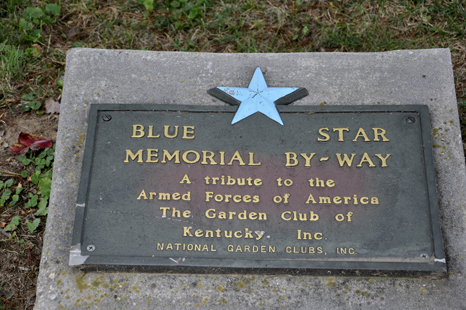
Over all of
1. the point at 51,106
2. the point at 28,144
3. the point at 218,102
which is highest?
the point at 51,106

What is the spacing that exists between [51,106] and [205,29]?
1.44 meters

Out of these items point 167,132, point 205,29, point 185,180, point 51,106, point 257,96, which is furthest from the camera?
point 205,29

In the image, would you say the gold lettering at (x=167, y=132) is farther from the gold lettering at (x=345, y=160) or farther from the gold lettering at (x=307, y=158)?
the gold lettering at (x=345, y=160)

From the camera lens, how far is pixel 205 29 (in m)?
3.42

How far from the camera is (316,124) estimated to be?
2.44 m

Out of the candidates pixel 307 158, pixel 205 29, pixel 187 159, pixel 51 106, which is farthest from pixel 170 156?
pixel 205 29

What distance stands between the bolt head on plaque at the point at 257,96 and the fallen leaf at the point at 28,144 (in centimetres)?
136

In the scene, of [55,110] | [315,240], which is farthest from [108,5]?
[315,240]

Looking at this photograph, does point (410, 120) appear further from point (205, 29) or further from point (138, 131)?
point (205, 29)

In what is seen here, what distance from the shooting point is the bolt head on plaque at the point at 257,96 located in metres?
2.49

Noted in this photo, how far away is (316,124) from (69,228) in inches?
64.2

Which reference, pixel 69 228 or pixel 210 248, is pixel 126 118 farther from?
pixel 210 248

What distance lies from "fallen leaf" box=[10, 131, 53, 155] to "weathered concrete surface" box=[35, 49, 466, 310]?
0.52 m

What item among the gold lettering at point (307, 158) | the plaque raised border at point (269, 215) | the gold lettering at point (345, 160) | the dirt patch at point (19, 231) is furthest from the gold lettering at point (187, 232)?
the dirt patch at point (19, 231)
